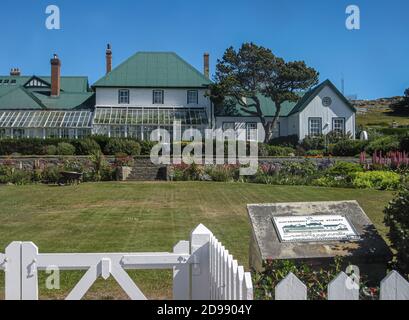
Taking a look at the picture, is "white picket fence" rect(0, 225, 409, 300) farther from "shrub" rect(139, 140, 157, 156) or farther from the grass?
the grass

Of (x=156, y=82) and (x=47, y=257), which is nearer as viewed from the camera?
(x=47, y=257)

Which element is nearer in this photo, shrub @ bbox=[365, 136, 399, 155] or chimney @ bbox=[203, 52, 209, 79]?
shrub @ bbox=[365, 136, 399, 155]

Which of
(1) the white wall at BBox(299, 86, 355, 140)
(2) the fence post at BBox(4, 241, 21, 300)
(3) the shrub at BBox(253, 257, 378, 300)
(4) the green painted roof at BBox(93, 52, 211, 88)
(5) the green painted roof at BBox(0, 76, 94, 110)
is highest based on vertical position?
(4) the green painted roof at BBox(93, 52, 211, 88)

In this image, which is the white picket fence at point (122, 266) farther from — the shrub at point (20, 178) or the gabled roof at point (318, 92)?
the gabled roof at point (318, 92)

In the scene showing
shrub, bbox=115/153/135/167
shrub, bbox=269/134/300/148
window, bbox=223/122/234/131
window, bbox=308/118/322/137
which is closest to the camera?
shrub, bbox=115/153/135/167

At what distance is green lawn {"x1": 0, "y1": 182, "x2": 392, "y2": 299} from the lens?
9484 mm

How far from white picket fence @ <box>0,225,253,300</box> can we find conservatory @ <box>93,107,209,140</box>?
3937 centimetres

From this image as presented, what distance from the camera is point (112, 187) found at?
71.2 ft

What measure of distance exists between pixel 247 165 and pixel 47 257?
22.3 m

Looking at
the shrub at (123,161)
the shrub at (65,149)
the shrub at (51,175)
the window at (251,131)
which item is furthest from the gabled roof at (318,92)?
the shrub at (51,175)

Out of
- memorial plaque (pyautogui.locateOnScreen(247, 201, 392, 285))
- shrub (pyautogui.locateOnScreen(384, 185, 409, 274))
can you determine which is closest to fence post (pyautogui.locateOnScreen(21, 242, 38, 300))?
memorial plaque (pyautogui.locateOnScreen(247, 201, 392, 285))

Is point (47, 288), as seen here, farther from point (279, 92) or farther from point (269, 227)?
point (279, 92)
